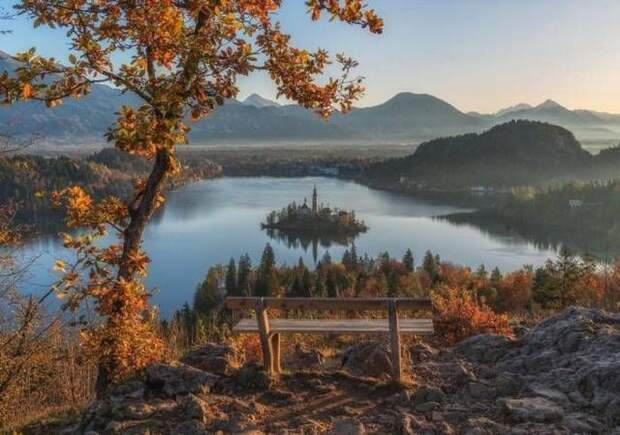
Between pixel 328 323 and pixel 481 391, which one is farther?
pixel 328 323

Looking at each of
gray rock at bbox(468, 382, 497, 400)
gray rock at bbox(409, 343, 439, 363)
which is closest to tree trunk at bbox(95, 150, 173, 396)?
gray rock at bbox(468, 382, 497, 400)

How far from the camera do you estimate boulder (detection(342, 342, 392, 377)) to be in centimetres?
673

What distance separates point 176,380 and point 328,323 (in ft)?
5.51

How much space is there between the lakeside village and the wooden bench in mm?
108490

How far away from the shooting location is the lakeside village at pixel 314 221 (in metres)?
118

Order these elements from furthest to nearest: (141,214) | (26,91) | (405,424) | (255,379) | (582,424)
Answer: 1. (255,379)
2. (141,214)
3. (405,424)
4. (582,424)
5. (26,91)

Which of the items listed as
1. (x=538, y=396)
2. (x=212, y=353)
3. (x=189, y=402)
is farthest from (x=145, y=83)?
(x=538, y=396)

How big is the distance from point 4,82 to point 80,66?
1.86 feet

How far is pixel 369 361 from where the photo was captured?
681 centimetres

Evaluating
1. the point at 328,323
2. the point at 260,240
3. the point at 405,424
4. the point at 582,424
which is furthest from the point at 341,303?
the point at 260,240

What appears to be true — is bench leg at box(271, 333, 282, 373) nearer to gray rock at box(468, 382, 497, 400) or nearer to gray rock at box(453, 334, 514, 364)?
gray rock at box(468, 382, 497, 400)

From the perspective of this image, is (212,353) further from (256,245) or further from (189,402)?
(256,245)

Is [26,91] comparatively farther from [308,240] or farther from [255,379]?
[308,240]

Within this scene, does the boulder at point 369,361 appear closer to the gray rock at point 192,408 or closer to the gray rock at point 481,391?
the gray rock at point 481,391
